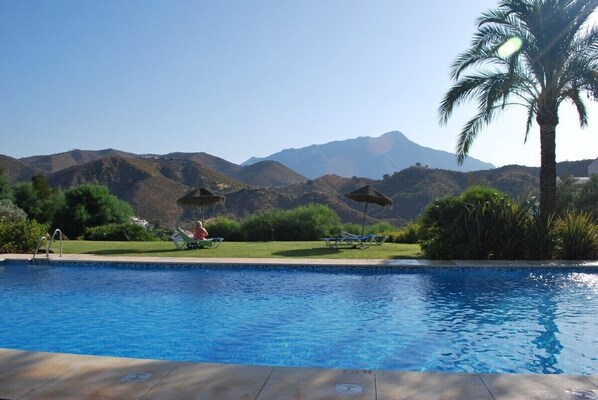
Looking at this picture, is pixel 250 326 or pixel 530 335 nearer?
pixel 530 335

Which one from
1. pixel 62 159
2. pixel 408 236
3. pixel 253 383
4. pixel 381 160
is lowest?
pixel 253 383

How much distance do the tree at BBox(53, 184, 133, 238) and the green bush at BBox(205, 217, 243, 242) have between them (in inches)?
210

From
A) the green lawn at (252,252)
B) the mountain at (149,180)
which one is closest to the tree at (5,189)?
the green lawn at (252,252)

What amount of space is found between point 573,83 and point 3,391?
48.4 ft

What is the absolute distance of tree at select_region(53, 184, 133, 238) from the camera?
2416 cm

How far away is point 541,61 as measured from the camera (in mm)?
13578

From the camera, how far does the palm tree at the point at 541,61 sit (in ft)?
44.0

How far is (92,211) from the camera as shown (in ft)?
81.5

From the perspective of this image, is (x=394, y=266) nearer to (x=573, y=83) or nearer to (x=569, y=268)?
(x=569, y=268)

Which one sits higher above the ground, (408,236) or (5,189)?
(5,189)

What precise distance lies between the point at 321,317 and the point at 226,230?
1528cm

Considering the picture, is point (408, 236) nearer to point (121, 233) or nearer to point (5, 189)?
point (121, 233)

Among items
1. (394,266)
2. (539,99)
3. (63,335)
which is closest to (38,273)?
(63,335)

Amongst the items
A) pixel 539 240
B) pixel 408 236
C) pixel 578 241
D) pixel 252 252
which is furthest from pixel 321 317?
pixel 408 236
